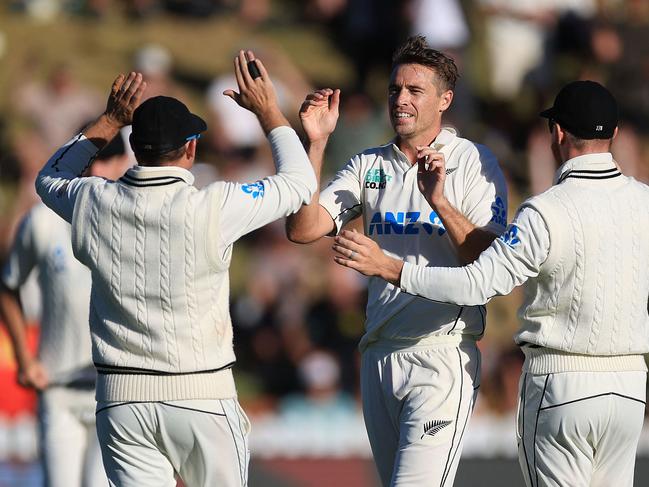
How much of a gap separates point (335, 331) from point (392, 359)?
5698mm

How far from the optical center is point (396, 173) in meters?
5.23

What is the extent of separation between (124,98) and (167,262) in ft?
2.86

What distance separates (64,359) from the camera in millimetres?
6109

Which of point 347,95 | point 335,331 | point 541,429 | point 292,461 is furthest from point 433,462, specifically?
point 347,95

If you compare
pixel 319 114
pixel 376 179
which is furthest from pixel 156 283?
pixel 376 179

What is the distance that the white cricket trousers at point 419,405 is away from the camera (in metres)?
4.94

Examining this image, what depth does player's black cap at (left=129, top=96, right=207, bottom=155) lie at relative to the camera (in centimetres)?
451

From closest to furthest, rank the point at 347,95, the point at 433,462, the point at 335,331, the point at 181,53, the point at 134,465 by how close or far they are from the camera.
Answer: the point at 134,465 < the point at 433,462 < the point at 335,331 < the point at 347,95 < the point at 181,53

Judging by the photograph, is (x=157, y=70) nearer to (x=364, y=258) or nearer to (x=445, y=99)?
(x=445, y=99)

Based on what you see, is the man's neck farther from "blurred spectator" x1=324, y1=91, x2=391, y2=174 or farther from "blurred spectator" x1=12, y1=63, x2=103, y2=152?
"blurred spectator" x1=12, y1=63, x2=103, y2=152

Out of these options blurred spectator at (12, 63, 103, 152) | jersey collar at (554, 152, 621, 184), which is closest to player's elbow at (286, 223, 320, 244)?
jersey collar at (554, 152, 621, 184)

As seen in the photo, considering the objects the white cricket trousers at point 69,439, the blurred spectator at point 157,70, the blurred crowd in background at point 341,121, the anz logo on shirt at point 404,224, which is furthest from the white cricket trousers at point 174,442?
the blurred spectator at point 157,70

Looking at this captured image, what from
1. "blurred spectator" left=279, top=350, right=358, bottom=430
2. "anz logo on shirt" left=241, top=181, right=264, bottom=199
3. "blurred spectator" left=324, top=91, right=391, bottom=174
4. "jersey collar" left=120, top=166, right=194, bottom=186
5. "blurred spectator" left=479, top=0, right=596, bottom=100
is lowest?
"blurred spectator" left=279, top=350, right=358, bottom=430

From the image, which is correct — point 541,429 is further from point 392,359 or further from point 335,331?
point 335,331
